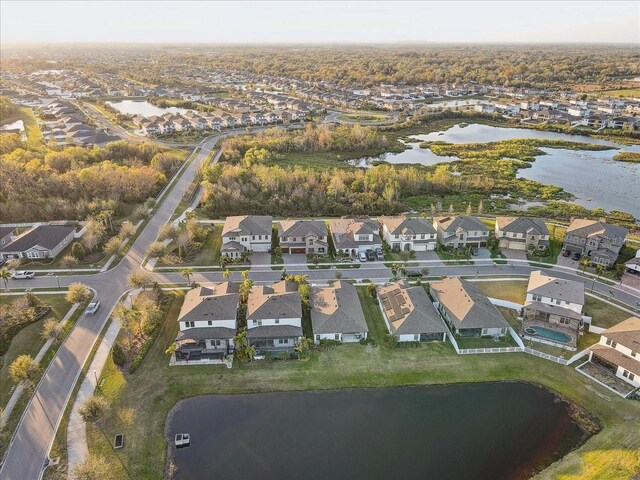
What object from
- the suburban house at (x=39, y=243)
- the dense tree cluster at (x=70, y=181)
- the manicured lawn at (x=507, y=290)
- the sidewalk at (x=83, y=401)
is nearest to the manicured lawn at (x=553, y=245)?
the manicured lawn at (x=507, y=290)

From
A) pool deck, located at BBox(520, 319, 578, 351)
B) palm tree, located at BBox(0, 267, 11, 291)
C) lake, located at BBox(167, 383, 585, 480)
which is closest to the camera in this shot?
lake, located at BBox(167, 383, 585, 480)

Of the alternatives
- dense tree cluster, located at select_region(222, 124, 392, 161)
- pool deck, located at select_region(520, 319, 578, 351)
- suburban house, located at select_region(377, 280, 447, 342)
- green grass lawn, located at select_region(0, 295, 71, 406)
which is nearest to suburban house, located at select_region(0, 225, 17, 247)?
green grass lawn, located at select_region(0, 295, 71, 406)

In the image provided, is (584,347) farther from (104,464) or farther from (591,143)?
(591,143)

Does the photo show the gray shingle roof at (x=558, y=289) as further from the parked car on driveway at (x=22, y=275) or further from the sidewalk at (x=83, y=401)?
the parked car on driveway at (x=22, y=275)

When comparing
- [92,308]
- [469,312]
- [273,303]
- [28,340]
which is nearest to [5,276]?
[28,340]

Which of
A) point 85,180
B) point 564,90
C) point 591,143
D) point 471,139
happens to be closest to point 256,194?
point 85,180

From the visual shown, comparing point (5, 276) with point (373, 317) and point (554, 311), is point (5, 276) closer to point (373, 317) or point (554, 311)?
point (373, 317)

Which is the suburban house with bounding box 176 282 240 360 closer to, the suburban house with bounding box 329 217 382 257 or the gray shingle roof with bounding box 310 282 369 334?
the gray shingle roof with bounding box 310 282 369 334
